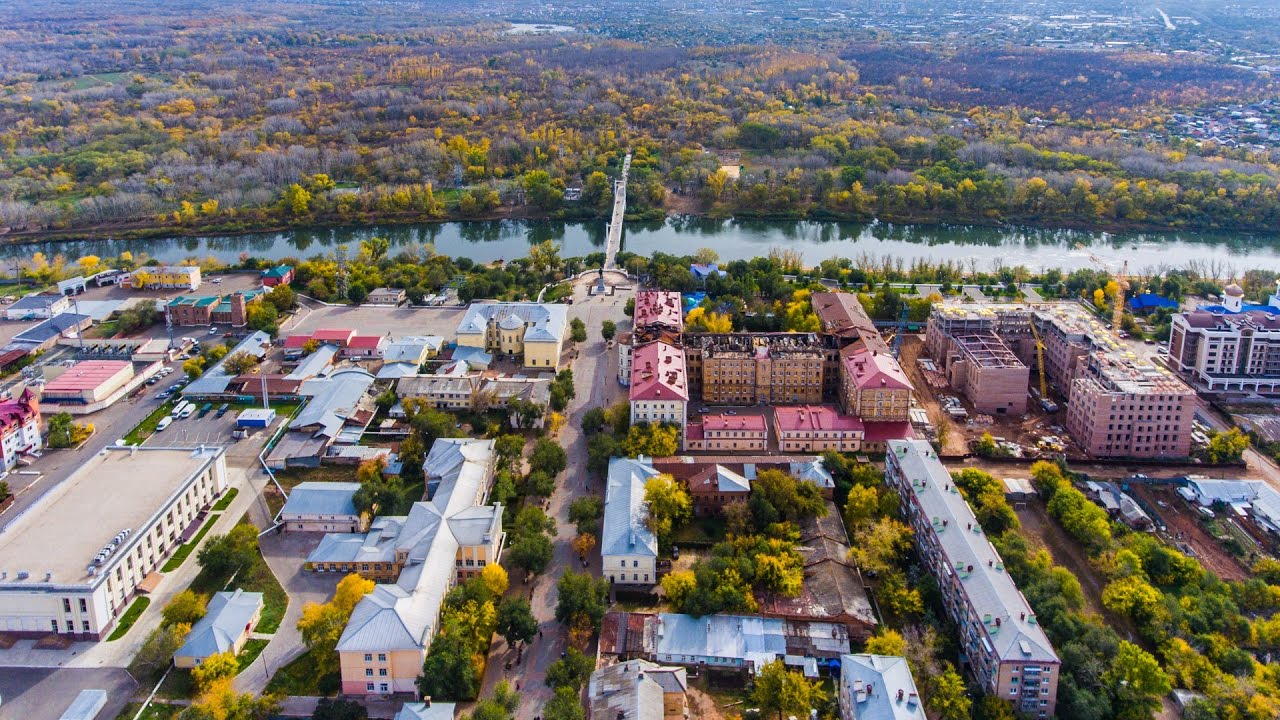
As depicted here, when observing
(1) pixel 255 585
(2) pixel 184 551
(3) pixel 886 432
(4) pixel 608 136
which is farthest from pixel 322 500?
(4) pixel 608 136

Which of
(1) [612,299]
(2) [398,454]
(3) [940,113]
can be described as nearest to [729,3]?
(3) [940,113]

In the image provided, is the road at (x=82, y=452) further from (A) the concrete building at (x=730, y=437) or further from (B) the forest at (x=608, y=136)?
(B) the forest at (x=608, y=136)

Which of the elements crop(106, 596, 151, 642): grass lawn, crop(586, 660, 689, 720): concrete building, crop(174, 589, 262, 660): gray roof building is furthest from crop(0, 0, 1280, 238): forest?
crop(586, 660, 689, 720): concrete building

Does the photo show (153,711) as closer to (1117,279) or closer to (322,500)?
(322,500)

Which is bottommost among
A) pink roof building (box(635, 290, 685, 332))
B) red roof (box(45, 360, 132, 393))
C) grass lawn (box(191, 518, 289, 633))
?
→ grass lawn (box(191, 518, 289, 633))

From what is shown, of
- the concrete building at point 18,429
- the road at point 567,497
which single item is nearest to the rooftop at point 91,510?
the concrete building at point 18,429

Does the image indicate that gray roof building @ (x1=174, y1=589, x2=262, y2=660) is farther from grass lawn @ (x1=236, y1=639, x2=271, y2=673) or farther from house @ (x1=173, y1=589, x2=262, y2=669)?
grass lawn @ (x1=236, y1=639, x2=271, y2=673)
